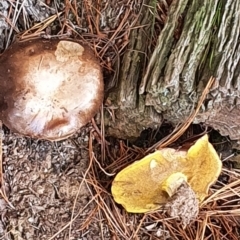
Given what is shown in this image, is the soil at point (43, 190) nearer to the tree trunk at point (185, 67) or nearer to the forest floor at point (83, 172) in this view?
the forest floor at point (83, 172)

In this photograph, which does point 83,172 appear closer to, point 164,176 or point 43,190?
point 43,190

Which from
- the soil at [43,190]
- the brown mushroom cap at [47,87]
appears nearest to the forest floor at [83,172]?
the soil at [43,190]

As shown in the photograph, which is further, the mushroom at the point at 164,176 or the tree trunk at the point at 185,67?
the mushroom at the point at 164,176

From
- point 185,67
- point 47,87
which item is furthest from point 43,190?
point 185,67

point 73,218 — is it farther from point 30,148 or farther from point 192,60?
point 192,60

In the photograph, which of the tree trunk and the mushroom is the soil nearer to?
the mushroom

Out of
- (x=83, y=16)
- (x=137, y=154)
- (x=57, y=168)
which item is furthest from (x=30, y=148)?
(x=83, y=16)

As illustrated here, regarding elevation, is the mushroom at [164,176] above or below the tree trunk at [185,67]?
below
